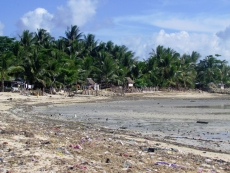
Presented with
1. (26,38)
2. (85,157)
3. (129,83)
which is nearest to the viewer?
(85,157)

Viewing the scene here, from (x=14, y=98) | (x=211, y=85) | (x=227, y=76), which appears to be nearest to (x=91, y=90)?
(x=14, y=98)

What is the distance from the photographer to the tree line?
40781mm

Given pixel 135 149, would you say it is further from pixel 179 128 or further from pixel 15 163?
pixel 179 128

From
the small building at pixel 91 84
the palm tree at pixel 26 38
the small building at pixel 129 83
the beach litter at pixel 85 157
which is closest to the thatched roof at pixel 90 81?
the small building at pixel 91 84

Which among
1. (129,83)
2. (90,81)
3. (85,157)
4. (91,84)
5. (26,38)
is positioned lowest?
(85,157)

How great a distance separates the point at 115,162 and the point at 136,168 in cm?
57

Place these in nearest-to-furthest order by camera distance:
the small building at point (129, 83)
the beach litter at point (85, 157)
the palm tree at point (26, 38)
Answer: the beach litter at point (85, 157) < the palm tree at point (26, 38) < the small building at point (129, 83)

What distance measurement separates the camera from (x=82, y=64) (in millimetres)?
52562

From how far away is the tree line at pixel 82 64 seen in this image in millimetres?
40781

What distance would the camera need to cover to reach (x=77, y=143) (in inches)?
383

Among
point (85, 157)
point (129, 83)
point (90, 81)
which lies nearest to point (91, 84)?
point (90, 81)

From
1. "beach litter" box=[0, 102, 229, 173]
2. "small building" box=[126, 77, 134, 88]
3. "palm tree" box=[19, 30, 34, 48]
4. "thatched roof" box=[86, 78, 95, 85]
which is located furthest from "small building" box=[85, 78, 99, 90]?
"beach litter" box=[0, 102, 229, 173]

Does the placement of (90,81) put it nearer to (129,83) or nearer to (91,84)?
(91,84)

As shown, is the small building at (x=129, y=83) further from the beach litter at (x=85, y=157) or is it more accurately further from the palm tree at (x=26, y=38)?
the beach litter at (x=85, y=157)
